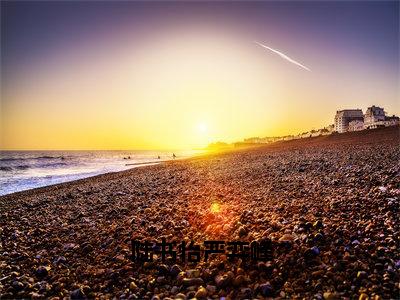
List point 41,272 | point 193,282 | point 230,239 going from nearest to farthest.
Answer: point 193,282 < point 41,272 < point 230,239

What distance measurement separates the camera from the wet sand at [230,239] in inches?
211

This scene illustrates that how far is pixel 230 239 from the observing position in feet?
24.1

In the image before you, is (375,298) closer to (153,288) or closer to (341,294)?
(341,294)

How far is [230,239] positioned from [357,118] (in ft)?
415

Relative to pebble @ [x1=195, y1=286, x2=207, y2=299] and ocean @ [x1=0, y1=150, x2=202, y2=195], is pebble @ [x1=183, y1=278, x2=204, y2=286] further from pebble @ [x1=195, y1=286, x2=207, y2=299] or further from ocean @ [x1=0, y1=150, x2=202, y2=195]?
ocean @ [x1=0, y1=150, x2=202, y2=195]

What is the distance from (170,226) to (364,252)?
543cm

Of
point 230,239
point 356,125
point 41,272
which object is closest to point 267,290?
point 230,239

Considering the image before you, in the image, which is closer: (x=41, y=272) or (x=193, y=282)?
(x=193, y=282)

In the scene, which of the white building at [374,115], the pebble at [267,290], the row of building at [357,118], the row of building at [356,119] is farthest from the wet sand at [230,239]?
the white building at [374,115]

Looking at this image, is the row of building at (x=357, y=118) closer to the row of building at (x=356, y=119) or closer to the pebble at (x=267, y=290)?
the row of building at (x=356, y=119)

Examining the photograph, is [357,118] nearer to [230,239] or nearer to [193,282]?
[230,239]

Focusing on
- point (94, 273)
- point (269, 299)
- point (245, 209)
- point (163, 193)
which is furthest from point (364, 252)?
point (163, 193)

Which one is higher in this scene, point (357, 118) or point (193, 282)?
point (357, 118)

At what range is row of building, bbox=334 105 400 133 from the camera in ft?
335
